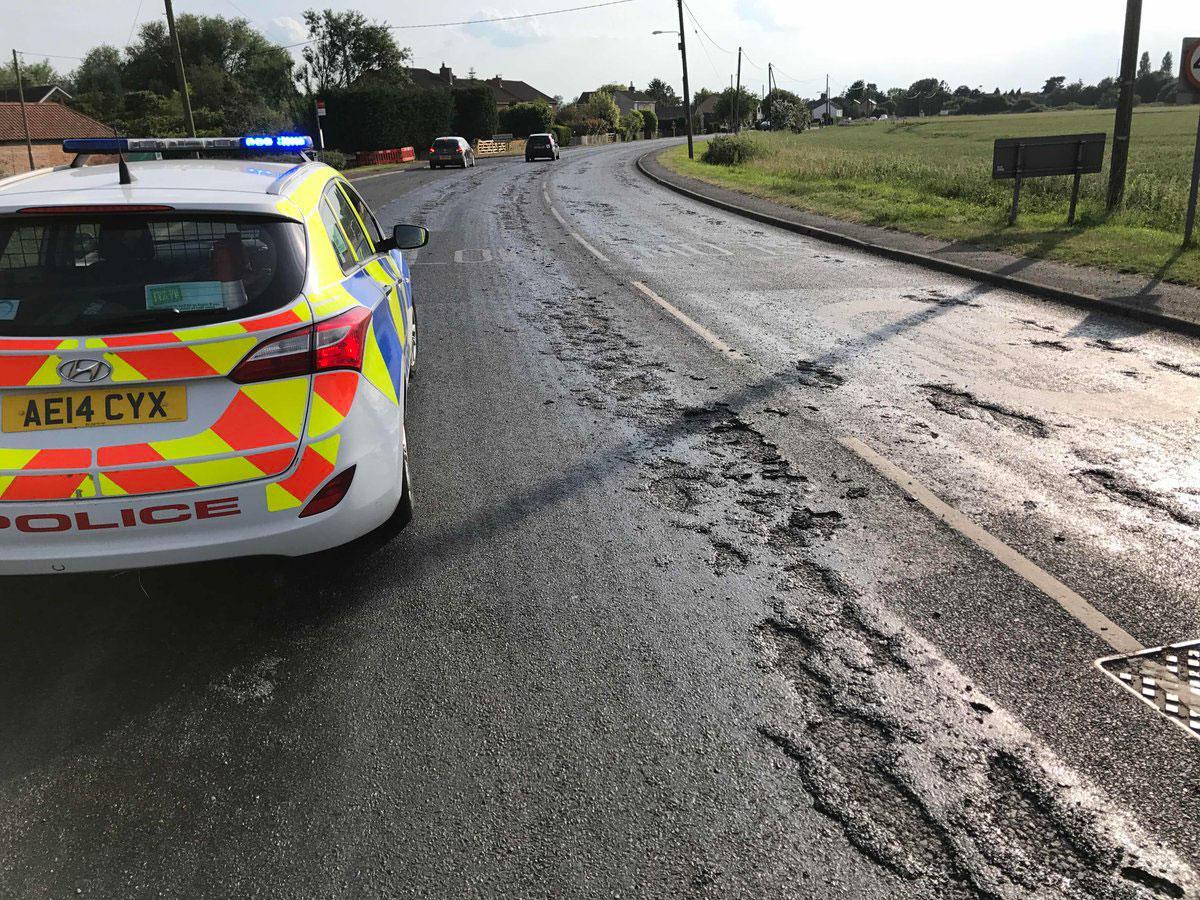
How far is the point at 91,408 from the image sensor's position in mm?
3100

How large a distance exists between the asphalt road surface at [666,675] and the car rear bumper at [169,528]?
419 millimetres

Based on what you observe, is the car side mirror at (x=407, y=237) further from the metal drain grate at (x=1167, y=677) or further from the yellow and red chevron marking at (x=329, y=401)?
the metal drain grate at (x=1167, y=677)

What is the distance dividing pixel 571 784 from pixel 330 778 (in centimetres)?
71

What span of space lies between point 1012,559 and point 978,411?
2330 millimetres

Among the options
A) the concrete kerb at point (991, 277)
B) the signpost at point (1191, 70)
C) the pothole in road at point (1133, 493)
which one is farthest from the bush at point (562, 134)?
the pothole in road at point (1133, 493)

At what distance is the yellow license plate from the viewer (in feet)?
10.0

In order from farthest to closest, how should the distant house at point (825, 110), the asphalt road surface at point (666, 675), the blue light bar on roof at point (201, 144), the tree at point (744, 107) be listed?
the distant house at point (825, 110) < the tree at point (744, 107) < the blue light bar on roof at point (201, 144) < the asphalt road surface at point (666, 675)

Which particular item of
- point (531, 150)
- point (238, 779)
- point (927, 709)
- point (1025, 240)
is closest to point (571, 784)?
point (238, 779)

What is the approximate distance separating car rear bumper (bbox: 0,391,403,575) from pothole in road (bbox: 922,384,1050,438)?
4135 mm

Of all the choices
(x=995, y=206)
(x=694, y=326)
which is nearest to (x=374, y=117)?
(x=995, y=206)

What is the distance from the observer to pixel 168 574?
399 centimetres

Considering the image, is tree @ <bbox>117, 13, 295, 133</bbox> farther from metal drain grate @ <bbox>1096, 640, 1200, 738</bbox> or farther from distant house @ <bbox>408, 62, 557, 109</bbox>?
metal drain grate @ <bbox>1096, 640, 1200, 738</bbox>

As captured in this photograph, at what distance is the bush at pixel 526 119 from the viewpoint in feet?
267

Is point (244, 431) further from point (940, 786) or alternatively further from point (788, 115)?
point (788, 115)
